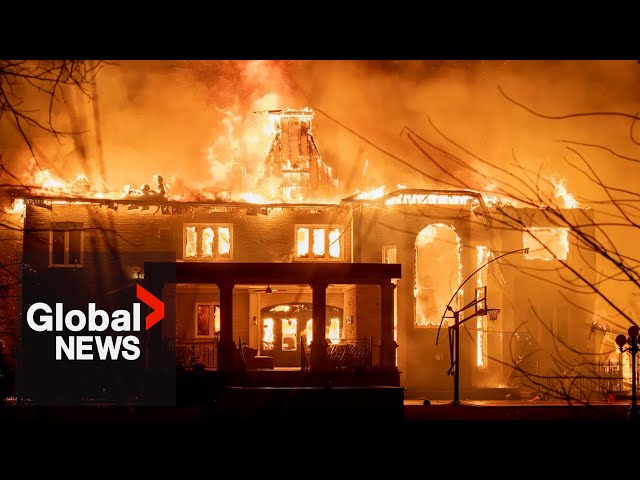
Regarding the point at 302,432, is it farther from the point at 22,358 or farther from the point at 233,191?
the point at 233,191

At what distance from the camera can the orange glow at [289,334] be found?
4014cm

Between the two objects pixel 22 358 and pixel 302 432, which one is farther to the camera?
pixel 22 358

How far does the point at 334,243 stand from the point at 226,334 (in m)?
11.2

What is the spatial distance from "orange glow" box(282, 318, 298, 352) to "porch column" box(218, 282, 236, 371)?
966cm

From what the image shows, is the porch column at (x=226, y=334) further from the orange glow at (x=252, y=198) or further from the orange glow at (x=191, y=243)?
the orange glow at (x=252, y=198)

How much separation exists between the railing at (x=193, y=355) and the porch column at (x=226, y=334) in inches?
35.3

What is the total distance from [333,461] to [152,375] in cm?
1365

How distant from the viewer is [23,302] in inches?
1527

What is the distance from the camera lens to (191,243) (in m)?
40.2

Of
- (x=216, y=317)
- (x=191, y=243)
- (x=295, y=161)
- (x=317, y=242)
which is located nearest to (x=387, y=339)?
(x=317, y=242)

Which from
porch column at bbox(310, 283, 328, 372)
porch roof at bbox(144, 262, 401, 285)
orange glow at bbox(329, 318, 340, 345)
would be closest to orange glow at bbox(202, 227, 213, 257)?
orange glow at bbox(329, 318, 340, 345)

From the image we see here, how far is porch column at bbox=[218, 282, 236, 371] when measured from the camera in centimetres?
3034

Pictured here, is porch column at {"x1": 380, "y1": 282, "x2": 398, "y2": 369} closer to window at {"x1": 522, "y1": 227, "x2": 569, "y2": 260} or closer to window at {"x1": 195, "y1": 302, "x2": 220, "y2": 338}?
window at {"x1": 195, "y1": 302, "x2": 220, "y2": 338}

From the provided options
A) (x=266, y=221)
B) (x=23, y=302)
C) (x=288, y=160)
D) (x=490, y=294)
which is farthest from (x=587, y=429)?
(x=23, y=302)
